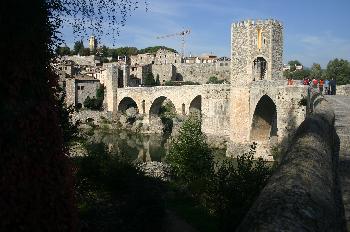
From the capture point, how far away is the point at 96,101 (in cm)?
5159

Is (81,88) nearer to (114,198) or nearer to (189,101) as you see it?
(189,101)

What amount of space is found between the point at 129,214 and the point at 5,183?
19.3 feet

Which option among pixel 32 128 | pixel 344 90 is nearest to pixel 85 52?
pixel 344 90

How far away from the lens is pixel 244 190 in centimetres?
1012

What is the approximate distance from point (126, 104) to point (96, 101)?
138 inches

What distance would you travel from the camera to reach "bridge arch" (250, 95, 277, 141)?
87.5 feet

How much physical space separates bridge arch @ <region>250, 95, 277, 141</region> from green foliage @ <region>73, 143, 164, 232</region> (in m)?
15.6

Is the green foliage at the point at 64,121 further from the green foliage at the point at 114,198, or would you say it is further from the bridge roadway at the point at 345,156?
the bridge roadway at the point at 345,156

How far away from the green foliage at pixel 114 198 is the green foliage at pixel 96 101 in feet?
128

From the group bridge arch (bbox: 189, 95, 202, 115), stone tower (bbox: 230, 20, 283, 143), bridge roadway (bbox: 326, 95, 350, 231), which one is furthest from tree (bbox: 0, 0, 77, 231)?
bridge arch (bbox: 189, 95, 202, 115)

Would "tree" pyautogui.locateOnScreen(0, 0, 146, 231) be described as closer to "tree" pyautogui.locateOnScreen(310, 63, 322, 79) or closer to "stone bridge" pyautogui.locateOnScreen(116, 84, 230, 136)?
"stone bridge" pyautogui.locateOnScreen(116, 84, 230, 136)

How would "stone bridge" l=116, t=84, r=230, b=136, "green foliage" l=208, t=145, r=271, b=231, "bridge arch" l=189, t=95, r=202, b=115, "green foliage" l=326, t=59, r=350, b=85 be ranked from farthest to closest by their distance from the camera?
"green foliage" l=326, t=59, r=350, b=85 < "bridge arch" l=189, t=95, r=202, b=115 < "stone bridge" l=116, t=84, r=230, b=136 < "green foliage" l=208, t=145, r=271, b=231

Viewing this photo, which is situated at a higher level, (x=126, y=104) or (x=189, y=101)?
(x=189, y=101)

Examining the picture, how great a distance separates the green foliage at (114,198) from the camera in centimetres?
863
